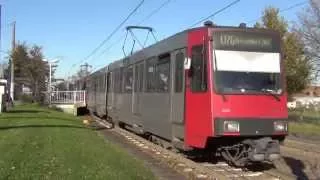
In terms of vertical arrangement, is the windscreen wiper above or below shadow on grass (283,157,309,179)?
above

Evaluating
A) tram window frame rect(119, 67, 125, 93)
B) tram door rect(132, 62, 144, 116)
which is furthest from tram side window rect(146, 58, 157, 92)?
tram window frame rect(119, 67, 125, 93)

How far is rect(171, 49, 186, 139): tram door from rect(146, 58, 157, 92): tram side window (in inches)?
98.7

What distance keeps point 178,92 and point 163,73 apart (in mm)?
1868

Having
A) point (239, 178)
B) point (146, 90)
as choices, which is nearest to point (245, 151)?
point (239, 178)

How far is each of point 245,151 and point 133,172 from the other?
2964mm

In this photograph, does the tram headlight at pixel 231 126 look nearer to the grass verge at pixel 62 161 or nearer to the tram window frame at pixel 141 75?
the grass verge at pixel 62 161

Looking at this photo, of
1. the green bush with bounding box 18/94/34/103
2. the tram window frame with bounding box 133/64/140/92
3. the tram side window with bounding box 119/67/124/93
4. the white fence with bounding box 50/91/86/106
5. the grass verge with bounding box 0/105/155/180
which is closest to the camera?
the grass verge with bounding box 0/105/155/180

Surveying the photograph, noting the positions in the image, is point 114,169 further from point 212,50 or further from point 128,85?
point 128,85

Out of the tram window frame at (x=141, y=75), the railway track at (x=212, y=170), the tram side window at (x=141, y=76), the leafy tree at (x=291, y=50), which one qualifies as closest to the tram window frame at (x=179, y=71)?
the railway track at (x=212, y=170)

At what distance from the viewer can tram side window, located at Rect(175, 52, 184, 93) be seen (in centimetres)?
1620

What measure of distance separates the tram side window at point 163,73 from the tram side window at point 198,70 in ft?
7.63

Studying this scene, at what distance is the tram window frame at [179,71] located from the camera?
637 inches

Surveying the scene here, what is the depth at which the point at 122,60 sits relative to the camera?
28.3 m

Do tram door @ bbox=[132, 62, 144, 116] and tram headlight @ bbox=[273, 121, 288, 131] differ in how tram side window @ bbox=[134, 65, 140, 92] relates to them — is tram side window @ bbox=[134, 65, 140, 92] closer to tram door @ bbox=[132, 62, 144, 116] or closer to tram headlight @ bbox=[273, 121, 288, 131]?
tram door @ bbox=[132, 62, 144, 116]
